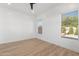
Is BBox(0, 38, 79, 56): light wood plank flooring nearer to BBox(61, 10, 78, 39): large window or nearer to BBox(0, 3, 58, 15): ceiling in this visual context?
BBox(61, 10, 78, 39): large window

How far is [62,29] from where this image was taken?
4.03ft

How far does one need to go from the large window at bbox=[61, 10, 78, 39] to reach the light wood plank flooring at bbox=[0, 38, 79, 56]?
225 millimetres

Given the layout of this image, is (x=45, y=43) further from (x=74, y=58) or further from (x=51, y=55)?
(x=74, y=58)

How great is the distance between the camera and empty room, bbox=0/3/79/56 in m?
1.18

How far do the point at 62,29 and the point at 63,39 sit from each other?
0.15 meters

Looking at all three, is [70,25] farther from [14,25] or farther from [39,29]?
[14,25]

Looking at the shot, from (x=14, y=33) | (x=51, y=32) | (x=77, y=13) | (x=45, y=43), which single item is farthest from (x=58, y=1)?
(x=14, y=33)

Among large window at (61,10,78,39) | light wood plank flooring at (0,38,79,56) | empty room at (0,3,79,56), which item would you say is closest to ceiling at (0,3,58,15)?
empty room at (0,3,79,56)

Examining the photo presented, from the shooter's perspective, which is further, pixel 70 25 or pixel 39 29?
pixel 39 29

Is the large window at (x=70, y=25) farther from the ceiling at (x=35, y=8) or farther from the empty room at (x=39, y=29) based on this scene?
the ceiling at (x=35, y=8)

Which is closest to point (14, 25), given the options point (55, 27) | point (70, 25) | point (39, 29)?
point (39, 29)

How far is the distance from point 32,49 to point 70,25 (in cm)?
65

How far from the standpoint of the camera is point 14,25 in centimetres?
127

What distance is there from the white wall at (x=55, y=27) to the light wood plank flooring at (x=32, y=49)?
0.08 m
